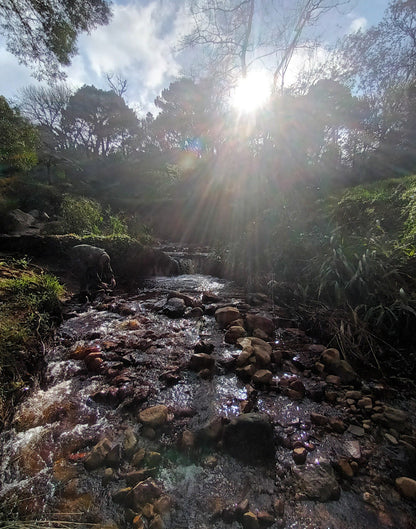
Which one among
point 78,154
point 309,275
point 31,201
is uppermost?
point 78,154

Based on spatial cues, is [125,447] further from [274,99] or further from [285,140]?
[274,99]

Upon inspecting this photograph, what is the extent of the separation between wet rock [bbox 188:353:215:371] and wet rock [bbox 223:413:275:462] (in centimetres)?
73

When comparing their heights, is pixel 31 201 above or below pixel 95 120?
below

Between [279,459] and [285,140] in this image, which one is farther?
[285,140]

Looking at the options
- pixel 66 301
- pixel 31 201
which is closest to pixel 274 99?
pixel 66 301

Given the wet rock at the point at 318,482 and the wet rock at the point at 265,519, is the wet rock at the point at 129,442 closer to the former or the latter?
the wet rock at the point at 265,519

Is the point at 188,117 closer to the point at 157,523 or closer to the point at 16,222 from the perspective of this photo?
the point at 16,222

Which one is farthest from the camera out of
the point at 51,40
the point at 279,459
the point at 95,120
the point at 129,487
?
the point at 95,120

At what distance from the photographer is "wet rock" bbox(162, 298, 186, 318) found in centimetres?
347

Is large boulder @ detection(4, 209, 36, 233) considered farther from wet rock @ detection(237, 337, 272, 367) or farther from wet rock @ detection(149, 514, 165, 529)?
wet rock @ detection(149, 514, 165, 529)

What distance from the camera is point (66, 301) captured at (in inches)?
154

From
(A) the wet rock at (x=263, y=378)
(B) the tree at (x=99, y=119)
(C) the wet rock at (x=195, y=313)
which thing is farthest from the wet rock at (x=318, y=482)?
(B) the tree at (x=99, y=119)

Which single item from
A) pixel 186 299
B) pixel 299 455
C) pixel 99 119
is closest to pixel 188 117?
pixel 99 119

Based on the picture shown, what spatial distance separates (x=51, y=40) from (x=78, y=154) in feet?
79.9
